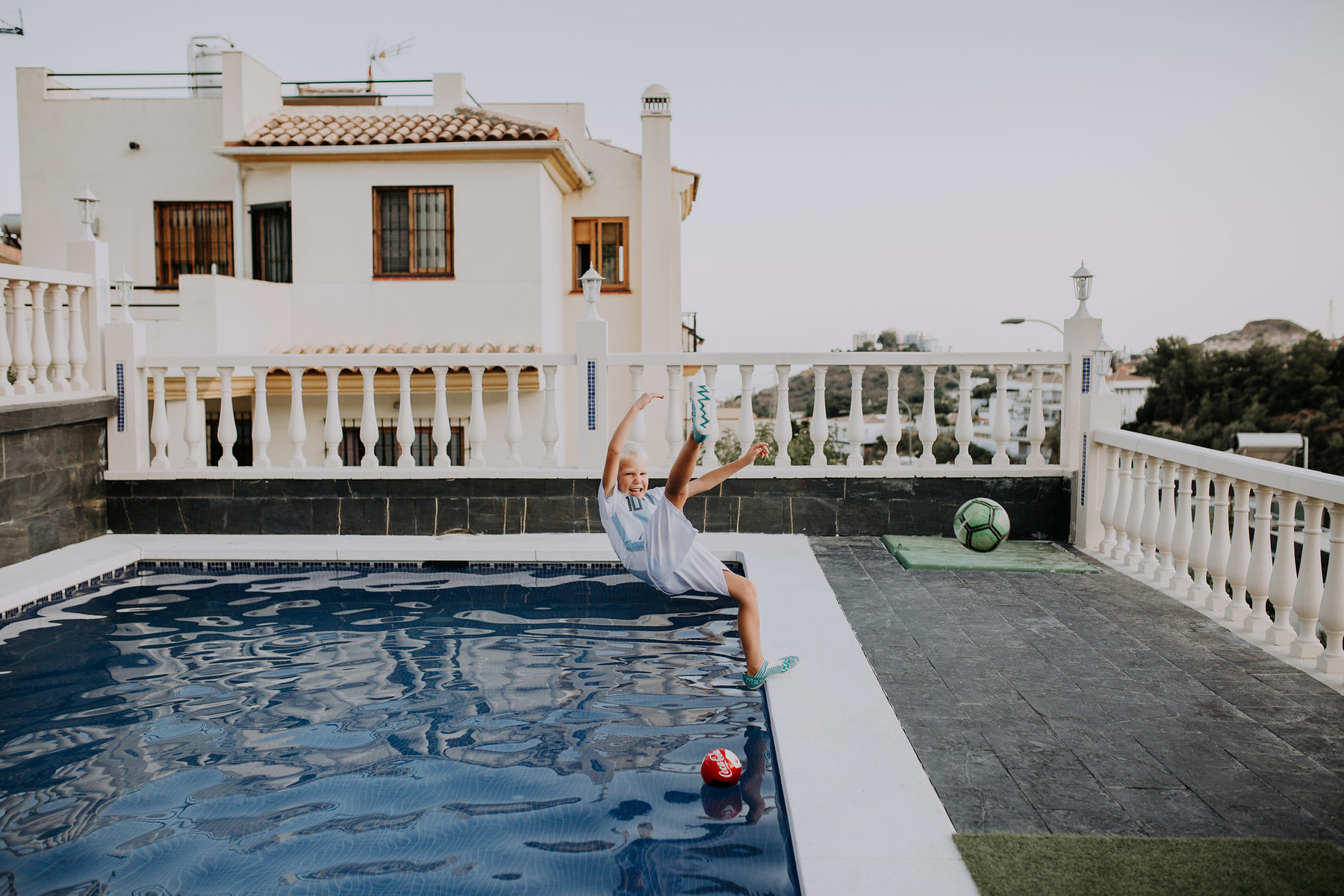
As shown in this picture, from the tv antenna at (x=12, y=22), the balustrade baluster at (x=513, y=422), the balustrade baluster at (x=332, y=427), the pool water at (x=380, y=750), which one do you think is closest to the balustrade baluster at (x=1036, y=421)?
the pool water at (x=380, y=750)

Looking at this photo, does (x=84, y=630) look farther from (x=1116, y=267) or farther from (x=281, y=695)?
(x=1116, y=267)

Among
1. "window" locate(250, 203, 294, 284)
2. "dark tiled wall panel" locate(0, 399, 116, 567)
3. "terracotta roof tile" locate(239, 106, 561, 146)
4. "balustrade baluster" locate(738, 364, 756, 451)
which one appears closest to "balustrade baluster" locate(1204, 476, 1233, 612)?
"balustrade baluster" locate(738, 364, 756, 451)

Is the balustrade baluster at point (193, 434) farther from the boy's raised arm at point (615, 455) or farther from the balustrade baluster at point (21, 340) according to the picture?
the boy's raised arm at point (615, 455)

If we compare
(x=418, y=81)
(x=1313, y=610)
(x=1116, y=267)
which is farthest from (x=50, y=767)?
(x=1116, y=267)

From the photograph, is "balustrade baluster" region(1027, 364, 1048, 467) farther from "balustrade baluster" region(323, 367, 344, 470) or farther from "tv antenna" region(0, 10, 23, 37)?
"tv antenna" region(0, 10, 23, 37)

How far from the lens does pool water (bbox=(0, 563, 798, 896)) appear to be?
3344 mm

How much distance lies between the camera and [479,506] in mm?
9047

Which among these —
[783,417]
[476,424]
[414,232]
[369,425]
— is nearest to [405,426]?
[369,425]

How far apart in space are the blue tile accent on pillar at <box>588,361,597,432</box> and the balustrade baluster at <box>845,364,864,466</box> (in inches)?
89.8

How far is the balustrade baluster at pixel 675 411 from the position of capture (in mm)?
8711

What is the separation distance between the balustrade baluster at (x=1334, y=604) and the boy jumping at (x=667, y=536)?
2.49m

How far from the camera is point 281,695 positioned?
5043 millimetres

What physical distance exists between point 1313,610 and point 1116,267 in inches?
1474

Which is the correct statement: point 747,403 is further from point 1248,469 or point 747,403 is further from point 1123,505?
point 1248,469
